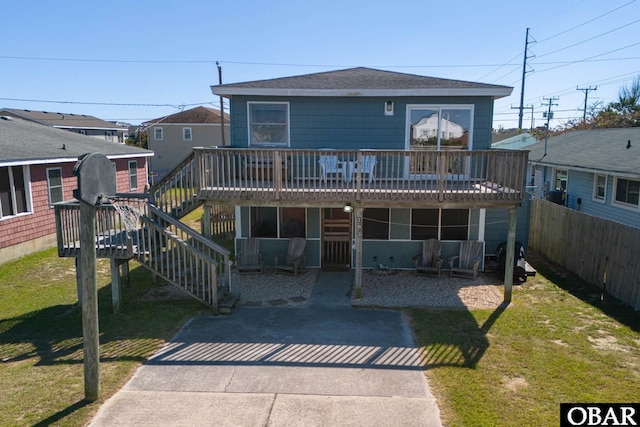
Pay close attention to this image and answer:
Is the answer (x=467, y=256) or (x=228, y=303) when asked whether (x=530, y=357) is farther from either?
(x=228, y=303)

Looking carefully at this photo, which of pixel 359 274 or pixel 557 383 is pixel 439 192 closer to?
pixel 359 274

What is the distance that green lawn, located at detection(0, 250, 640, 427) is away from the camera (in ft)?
19.4

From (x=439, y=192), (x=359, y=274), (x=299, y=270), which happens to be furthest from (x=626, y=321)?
(x=299, y=270)

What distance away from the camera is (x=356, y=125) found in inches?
480

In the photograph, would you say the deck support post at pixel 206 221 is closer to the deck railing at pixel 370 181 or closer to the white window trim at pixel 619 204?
the deck railing at pixel 370 181

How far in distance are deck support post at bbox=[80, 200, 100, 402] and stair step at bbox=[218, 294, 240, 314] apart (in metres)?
3.40

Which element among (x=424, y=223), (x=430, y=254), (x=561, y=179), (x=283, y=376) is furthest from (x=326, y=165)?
(x=561, y=179)

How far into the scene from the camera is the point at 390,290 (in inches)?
429

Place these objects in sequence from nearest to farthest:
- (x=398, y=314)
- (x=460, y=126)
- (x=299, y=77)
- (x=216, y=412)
Result: (x=216, y=412) → (x=398, y=314) → (x=460, y=126) → (x=299, y=77)

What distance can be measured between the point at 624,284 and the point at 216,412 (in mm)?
9149

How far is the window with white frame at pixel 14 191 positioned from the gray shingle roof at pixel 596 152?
1861 centimetres

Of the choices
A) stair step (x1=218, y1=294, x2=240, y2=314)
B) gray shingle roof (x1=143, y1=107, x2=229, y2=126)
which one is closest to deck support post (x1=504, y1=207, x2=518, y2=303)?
stair step (x1=218, y1=294, x2=240, y2=314)

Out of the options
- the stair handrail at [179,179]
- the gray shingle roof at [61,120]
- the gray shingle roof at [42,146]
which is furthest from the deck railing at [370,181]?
the gray shingle roof at [61,120]

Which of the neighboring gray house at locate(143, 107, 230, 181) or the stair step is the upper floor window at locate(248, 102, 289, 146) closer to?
the stair step
